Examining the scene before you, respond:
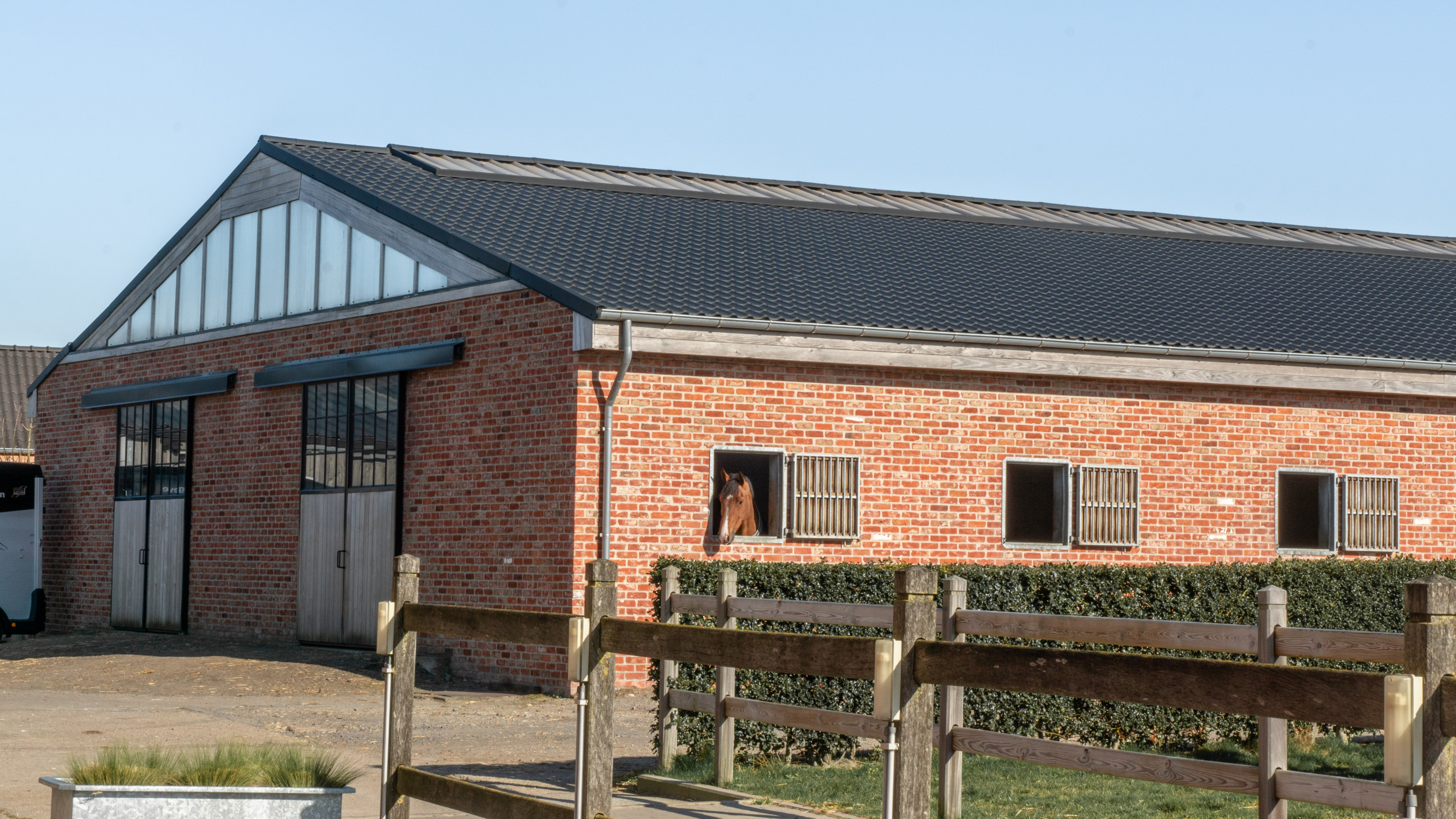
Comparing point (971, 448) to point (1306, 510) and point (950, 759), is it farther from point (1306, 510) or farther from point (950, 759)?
point (950, 759)

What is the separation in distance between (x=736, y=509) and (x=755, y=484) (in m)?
0.59

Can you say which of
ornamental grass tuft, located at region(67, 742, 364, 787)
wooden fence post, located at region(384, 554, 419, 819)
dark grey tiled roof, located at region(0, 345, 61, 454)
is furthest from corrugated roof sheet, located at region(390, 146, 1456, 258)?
dark grey tiled roof, located at region(0, 345, 61, 454)

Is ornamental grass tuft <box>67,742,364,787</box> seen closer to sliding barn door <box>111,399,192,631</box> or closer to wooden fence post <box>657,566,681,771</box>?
wooden fence post <box>657,566,681,771</box>

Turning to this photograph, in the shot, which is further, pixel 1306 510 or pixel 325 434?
pixel 1306 510

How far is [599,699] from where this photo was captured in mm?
6141

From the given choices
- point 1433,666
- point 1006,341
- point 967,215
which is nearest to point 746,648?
point 1433,666

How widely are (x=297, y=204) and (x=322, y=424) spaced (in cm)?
303

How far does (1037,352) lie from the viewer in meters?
17.0

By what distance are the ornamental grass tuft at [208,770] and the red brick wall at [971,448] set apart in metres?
9.14

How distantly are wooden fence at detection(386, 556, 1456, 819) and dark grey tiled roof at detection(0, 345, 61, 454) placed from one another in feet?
124

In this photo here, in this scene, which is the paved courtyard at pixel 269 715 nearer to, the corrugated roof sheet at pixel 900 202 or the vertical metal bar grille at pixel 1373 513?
the corrugated roof sheet at pixel 900 202

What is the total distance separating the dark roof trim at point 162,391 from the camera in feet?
69.3

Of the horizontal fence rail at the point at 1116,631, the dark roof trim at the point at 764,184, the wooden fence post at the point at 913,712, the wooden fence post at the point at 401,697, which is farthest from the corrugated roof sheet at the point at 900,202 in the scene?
the wooden fence post at the point at 913,712

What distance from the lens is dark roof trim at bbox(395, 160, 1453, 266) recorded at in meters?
22.1
